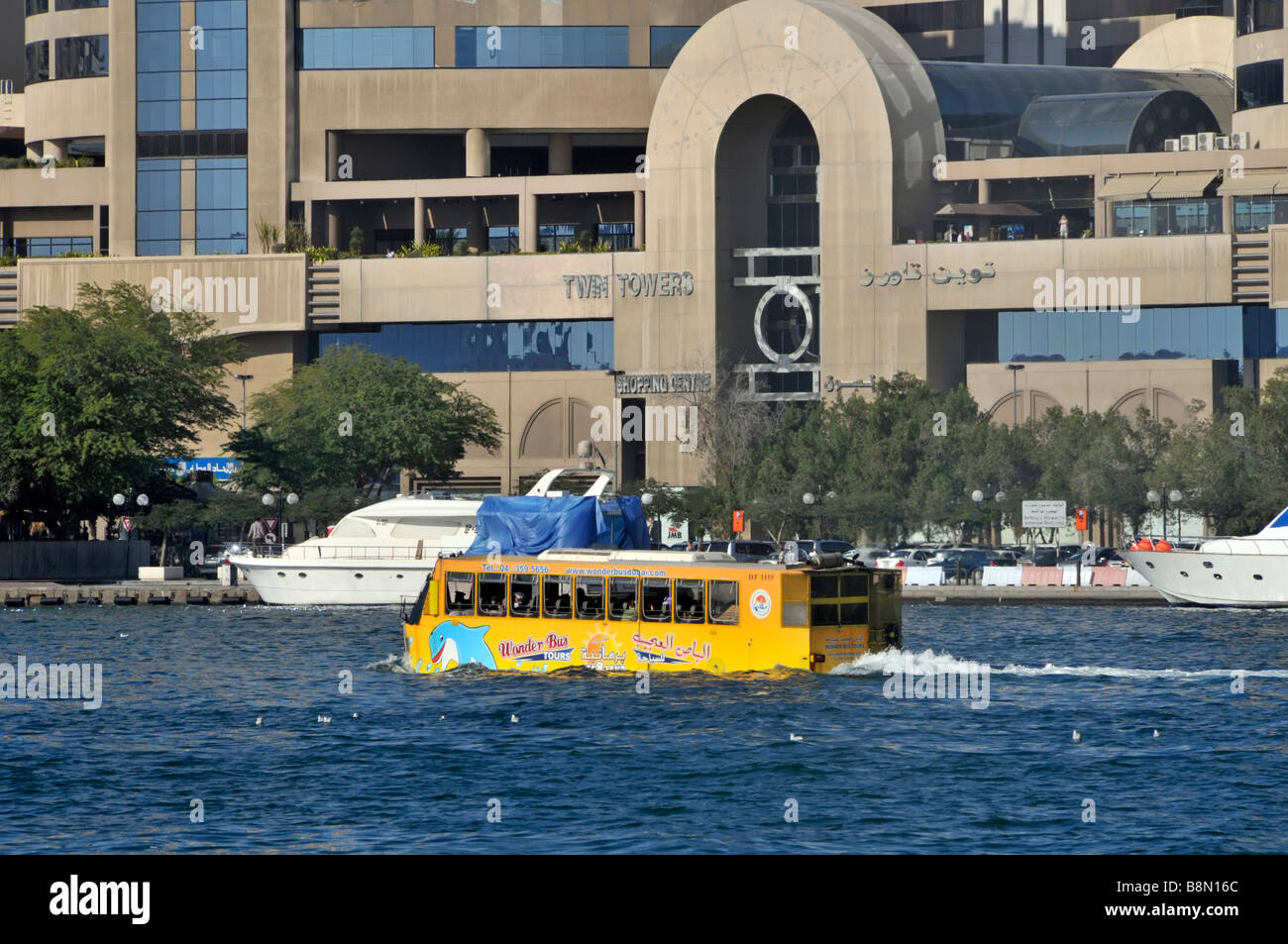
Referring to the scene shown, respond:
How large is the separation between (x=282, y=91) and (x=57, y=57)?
693 inches

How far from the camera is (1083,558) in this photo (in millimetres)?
84062

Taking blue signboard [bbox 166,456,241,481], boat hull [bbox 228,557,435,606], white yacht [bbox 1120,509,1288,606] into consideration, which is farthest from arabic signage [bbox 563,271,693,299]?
white yacht [bbox 1120,509,1288,606]

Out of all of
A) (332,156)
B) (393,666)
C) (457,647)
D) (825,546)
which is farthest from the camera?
(332,156)

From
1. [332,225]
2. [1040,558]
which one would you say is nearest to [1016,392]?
[1040,558]

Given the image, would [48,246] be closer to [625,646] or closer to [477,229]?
[477,229]

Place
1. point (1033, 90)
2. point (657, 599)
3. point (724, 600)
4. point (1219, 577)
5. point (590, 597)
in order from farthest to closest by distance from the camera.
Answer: point (1033, 90) < point (1219, 577) < point (590, 597) < point (657, 599) < point (724, 600)

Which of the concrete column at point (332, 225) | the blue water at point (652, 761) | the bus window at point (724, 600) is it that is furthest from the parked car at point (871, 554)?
the concrete column at point (332, 225)

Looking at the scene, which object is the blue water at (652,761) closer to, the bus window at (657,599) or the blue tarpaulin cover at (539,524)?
the bus window at (657,599)

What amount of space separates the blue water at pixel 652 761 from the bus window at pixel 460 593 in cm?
156

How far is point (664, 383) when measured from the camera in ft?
363

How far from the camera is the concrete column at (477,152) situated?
116 metres

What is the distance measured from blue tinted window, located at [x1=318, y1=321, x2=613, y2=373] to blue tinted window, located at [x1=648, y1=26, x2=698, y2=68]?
16.6 m

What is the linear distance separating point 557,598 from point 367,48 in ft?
265
